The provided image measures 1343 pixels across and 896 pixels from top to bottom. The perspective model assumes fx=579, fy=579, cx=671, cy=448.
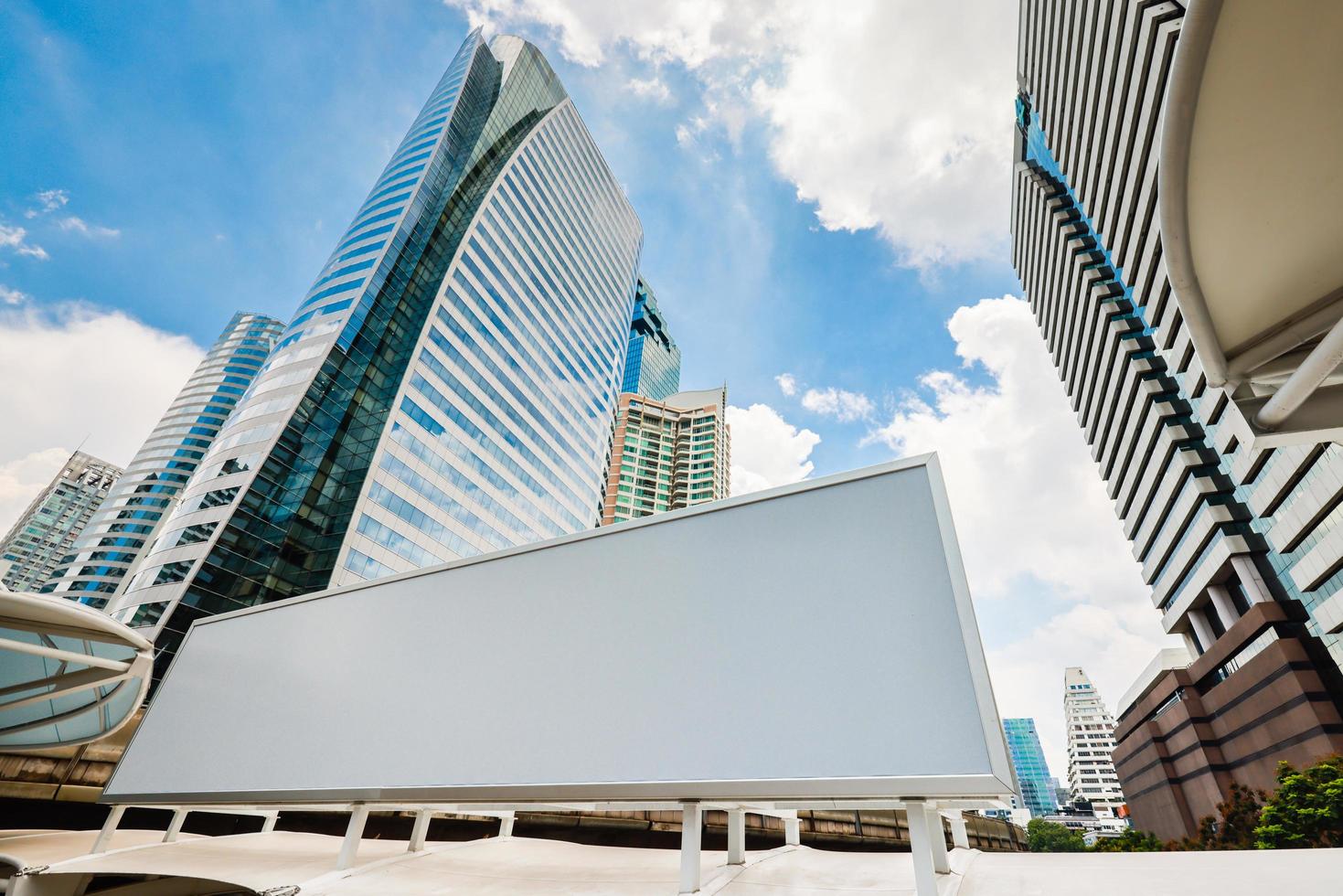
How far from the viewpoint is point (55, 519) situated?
352 feet

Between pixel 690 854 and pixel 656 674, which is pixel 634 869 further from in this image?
pixel 656 674

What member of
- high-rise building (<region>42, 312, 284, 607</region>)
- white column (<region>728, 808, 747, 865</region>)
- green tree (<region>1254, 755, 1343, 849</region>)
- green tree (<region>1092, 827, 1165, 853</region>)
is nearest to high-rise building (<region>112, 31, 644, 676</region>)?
high-rise building (<region>42, 312, 284, 607</region>)

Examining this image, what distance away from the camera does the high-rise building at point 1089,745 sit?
112 meters

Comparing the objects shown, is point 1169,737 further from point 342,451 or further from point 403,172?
point 403,172

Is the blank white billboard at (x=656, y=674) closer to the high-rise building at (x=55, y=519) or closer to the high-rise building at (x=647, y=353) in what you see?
the high-rise building at (x=647, y=353)

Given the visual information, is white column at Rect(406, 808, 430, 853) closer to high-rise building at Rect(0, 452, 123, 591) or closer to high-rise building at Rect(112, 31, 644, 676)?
high-rise building at Rect(112, 31, 644, 676)

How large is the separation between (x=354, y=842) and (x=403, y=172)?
56254mm

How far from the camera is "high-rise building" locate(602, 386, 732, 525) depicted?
9362cm

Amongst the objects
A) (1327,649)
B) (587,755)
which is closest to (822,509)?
(587,755)

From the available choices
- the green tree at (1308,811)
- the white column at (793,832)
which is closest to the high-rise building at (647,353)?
the green tree at (1308,811)

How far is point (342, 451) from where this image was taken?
116 feet

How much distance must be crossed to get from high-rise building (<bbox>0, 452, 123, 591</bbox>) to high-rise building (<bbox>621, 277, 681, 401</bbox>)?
332 ft

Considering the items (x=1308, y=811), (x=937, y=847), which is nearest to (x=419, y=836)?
(x=937, y=847)

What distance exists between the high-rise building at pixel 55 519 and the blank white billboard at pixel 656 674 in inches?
5291
